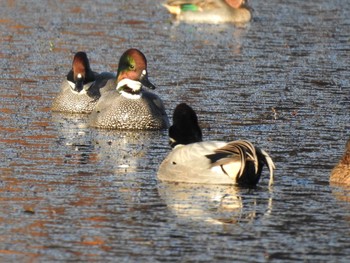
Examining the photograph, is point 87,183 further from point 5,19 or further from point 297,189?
point 5,19

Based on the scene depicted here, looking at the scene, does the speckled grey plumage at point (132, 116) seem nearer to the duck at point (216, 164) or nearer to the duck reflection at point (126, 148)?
the duck reflection at point (126, 148)

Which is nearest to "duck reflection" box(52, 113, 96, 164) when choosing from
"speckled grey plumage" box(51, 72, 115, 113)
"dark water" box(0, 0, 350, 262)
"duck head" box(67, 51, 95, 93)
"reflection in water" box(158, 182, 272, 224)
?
"dark water" box(0, 0, 350, 262)

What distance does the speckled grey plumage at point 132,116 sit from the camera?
14.9m

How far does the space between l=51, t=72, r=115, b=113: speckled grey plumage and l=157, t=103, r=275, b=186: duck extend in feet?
15.4

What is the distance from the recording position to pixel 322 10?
28.4m

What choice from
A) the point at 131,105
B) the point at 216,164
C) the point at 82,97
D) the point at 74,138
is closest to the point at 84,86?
the point at 82,97

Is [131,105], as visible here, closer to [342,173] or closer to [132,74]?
[132,74]

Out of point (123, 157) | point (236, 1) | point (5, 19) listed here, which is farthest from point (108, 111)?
point (236, 1)

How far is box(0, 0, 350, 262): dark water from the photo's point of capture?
914 cm

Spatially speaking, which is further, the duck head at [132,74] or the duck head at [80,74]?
the duck head at [80,74]

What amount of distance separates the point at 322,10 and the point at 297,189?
1772 cm

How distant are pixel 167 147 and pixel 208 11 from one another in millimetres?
14859

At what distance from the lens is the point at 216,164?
1105 centimetres

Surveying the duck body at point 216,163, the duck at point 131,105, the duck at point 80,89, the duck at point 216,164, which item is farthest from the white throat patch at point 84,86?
the duck body at point 216,163
